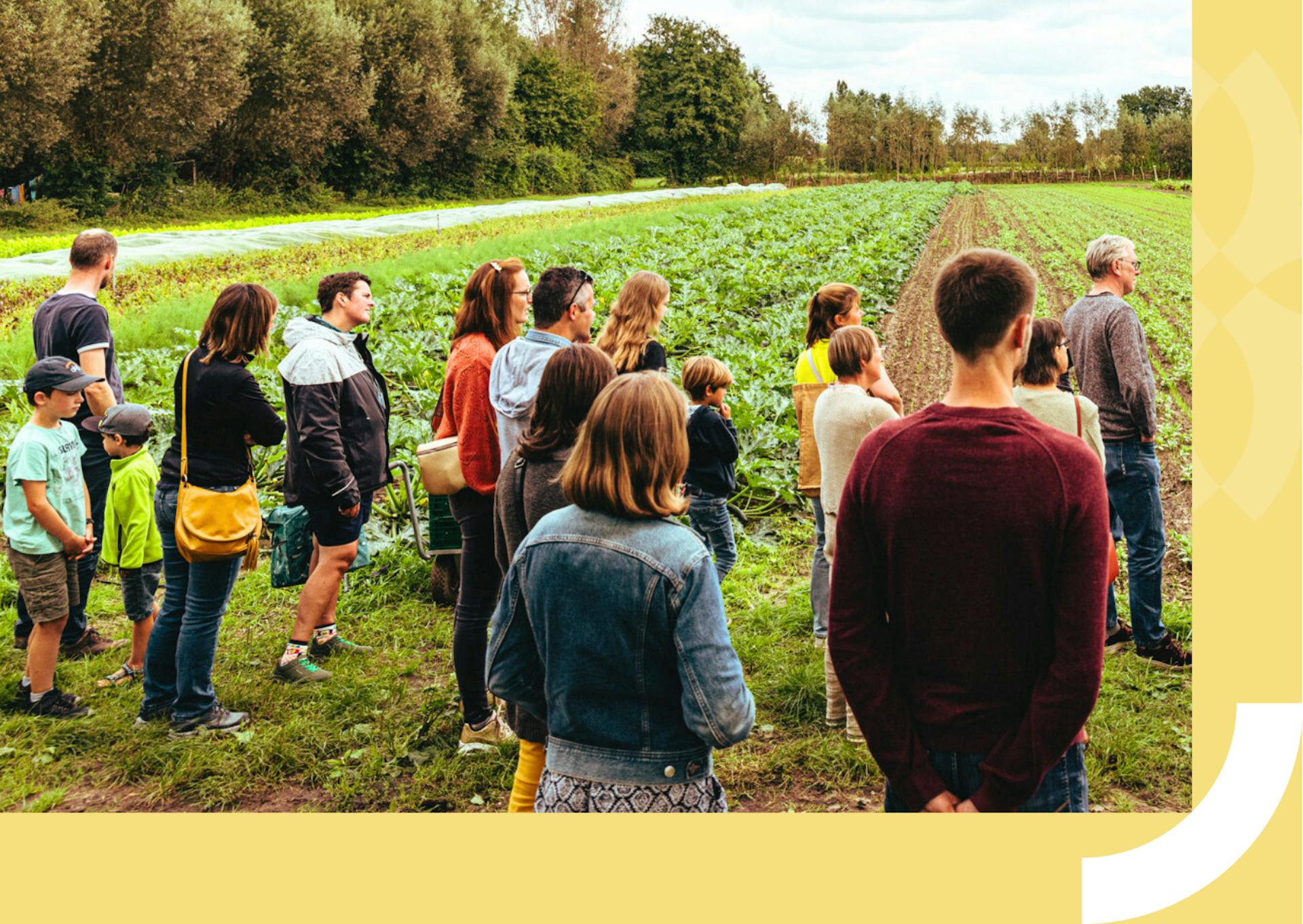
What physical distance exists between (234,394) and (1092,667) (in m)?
3.29

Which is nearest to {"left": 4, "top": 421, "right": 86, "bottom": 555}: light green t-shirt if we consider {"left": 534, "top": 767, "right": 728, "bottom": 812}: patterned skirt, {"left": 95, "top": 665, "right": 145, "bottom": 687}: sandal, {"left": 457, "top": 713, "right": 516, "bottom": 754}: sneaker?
{"left": 95, "top": 665, "right": 145, "bottom": 687}: sandal

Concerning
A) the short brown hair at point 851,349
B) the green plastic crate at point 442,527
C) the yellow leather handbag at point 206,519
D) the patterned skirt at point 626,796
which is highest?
the short brown hair at point 851,349

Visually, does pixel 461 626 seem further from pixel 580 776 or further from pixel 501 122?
pixel 501 122

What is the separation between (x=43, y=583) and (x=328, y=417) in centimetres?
139

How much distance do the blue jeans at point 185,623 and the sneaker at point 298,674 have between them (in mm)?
427

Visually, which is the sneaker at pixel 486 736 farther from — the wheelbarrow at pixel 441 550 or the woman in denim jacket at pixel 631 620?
the woman in denim jacket at pixel 631 620

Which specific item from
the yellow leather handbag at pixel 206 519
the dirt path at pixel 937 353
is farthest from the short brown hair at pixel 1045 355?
the yellow leather handbag at pixel 206 519

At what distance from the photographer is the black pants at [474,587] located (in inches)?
147

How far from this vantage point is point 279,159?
4319 cm

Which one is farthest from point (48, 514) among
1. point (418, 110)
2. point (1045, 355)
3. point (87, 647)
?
point (418, 110)

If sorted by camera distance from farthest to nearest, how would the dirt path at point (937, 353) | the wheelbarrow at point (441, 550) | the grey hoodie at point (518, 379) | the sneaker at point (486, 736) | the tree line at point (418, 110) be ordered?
the tree line at point (418, 110)
the dirt path at point (937, 353)
the wheelbarrow at point (441, 550)
the sneaker at point (486, 736)
the grey hoodie at point (518, 379)

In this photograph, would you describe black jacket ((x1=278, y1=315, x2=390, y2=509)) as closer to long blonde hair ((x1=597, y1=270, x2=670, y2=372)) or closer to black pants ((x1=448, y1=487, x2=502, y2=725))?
black pants ((x1=448, y1=487, x2=502, y2=725))

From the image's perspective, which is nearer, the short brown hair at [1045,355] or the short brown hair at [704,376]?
the short brown hair at [1045,355]

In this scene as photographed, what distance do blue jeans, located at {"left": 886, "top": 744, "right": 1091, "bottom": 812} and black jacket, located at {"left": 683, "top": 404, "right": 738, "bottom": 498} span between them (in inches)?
97.7
